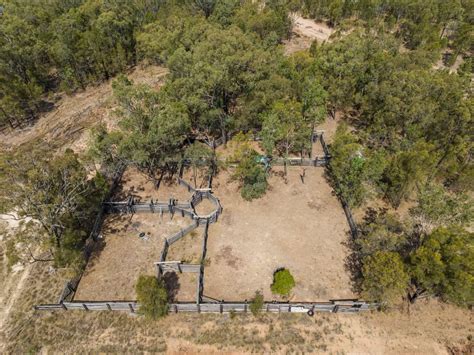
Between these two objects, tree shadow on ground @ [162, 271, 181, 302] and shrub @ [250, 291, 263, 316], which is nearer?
shrub @ [250, 291, 263, 316]

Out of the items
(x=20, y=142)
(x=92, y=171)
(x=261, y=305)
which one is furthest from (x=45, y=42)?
(x=261, y=305)

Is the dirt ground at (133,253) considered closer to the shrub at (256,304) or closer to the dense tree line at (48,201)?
the dense tree line at (48,201)

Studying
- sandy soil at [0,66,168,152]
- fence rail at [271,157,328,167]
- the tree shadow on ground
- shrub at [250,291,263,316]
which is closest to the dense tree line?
the tree shadow on ground

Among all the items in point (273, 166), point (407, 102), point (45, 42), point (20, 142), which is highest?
point (407, 102)

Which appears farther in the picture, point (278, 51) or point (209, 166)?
point (278, 51)

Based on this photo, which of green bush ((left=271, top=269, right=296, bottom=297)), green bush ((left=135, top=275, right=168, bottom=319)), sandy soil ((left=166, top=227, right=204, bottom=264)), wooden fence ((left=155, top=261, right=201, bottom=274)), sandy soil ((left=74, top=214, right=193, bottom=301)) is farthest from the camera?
sandy soil ((left=166, top=227, right=204, bottom=264))

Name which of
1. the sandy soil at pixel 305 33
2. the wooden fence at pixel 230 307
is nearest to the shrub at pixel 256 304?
the wooden fence at pixel 230 307

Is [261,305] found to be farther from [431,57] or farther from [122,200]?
[431,57]

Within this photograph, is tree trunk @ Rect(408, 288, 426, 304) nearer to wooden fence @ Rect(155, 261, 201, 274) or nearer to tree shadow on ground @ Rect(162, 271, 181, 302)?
wooden fence @ Rect(155, 261, 201, 274)
